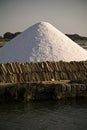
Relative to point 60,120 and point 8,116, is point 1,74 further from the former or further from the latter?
point 60,120

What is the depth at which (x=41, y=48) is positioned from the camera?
30.5 metres

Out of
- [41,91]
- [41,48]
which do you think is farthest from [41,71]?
[41,48]

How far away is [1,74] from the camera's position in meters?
25.0

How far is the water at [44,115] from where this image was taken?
59.2 ft

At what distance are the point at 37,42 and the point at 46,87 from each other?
8.56 meters

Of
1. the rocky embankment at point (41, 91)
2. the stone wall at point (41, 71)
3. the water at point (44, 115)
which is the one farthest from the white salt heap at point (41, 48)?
the water at point (44, 115)

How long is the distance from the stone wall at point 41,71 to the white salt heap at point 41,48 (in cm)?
315

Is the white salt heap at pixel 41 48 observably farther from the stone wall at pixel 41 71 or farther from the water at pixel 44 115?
the water at pixel 44 115

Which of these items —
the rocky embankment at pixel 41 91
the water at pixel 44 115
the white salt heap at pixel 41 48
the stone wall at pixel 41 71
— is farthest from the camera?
the white salt heap at pixel 41 48

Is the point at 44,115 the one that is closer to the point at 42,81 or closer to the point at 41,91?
the point at 41,91

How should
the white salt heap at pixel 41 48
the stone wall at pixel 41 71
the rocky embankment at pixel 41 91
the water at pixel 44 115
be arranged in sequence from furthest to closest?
the white salt heap at pixel 41 48, the stone wall at pixel 41 71, the rocky embankment at pixel 41 91, the water at pixel 44 115

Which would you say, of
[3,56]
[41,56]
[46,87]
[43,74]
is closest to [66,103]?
[46,87]

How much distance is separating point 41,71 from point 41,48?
17.1ft

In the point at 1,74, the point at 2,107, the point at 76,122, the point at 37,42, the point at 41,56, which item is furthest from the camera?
the point at 37,42
